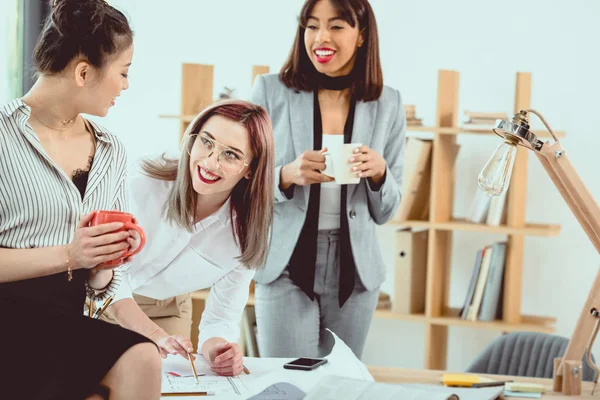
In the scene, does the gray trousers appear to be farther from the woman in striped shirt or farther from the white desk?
the woman in striped shirt

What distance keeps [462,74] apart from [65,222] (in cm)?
292

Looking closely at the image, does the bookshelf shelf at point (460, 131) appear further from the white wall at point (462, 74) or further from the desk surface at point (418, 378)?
the desk surface at point (418, 378)

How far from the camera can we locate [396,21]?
4.14 m

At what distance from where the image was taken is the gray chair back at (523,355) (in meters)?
2.72

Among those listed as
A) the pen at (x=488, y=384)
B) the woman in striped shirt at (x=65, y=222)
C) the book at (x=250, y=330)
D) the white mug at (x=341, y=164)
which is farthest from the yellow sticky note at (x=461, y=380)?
the book at (x=250, y=330)

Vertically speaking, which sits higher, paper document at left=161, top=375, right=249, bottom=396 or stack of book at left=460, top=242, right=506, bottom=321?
paper document at left=161, top=375, right=249, bottom=396

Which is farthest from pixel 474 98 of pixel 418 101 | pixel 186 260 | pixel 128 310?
pixel 128 310

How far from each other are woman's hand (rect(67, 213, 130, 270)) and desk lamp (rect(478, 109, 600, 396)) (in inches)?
31.2

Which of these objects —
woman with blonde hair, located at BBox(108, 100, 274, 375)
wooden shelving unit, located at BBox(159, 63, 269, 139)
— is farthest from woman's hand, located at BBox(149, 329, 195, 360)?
wooden shelving unit, located at BBox(159, 63, 269, 139)

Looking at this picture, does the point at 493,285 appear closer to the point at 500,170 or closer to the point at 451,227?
the point at 451,227

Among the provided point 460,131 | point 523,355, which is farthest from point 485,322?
point 523,355

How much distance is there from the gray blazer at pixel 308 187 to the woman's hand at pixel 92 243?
98cm

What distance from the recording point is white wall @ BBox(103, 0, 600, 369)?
391 cm

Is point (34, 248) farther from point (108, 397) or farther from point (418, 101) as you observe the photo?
point (418, 101)
